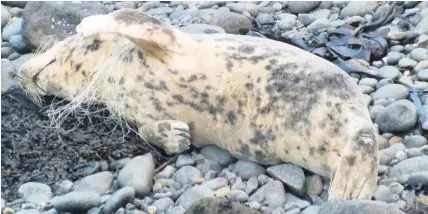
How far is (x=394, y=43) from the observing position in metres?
6.39

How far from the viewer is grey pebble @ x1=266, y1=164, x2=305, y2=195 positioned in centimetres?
451

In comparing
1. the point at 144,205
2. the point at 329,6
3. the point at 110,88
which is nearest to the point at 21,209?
the point at 144,205

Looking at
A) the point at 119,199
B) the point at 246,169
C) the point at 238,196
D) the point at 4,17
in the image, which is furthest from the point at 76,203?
the point at 4,17

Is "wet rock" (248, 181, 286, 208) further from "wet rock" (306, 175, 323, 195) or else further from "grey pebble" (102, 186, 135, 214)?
"grey pebble" (102, 186, 135, 214)

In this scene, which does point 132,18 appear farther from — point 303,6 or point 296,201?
point 303,6

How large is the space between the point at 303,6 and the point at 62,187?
10.4 ft

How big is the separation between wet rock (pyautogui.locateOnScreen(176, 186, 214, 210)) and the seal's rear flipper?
912 mm

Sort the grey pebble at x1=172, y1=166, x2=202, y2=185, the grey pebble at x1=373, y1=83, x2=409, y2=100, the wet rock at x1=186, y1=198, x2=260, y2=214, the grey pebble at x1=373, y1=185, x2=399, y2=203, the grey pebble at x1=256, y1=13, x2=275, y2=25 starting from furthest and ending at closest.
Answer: the grey pebble at x1=256, y1=13, x2=275, y2=25 → the grey pebble at x1=373, y1=83, x2=409, y2=100 → the grey pebble at x1=172, y1=166, x2=202, y2=185 → the grey pebble at x1=373, y1=185, x2=399, y2=203 → the wet rock at x1=186, y1=198, x2=260, y2=214

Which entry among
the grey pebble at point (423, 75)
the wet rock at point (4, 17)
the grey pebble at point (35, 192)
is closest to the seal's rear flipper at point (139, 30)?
the grey pebble at point (35, 192)

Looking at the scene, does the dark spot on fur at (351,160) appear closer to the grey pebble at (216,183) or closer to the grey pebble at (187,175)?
the grey pebble at (216,183)

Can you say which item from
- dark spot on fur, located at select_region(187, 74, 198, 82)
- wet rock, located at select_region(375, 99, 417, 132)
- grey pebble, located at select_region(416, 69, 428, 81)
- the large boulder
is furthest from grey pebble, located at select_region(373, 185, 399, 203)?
the large boulder

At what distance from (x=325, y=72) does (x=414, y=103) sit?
88 cm

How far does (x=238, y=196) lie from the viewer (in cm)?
447

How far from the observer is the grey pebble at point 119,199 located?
4469 mm
